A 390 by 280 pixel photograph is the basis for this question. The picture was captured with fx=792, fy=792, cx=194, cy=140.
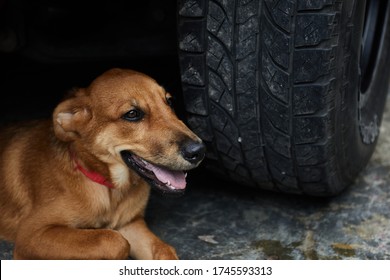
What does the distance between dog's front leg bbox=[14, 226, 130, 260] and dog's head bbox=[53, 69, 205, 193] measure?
261 millimetres

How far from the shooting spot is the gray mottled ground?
315 cm

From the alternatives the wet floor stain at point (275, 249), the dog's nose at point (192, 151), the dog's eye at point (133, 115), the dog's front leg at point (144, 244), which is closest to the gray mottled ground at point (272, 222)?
the wet floor stain at point (275, 249)

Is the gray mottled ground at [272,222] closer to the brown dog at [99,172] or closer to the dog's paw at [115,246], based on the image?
the brown dog at [99,172]

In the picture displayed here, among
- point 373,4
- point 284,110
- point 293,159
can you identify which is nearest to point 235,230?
point 293,159

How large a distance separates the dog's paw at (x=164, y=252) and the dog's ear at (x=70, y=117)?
1.76 ft

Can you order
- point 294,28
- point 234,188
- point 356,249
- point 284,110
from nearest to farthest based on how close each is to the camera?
point 294,28
point 284,110
point 356,249
point 234,188

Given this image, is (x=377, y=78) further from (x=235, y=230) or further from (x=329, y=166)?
(x=235, y=230)

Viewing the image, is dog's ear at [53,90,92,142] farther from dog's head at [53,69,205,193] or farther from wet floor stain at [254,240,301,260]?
wet floor stain at [254,240,301,260]

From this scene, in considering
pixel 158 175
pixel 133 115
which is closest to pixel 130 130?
pixel 133 115

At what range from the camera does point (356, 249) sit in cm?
315

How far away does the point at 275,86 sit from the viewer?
9.52ft

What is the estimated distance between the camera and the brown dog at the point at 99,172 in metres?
2.92

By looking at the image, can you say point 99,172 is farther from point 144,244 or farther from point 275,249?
point 275,249

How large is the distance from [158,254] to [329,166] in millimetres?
766
